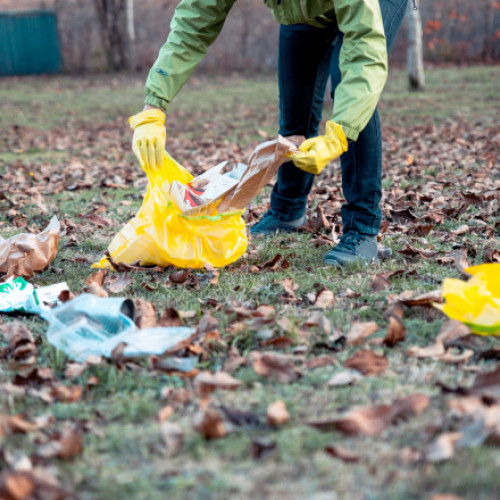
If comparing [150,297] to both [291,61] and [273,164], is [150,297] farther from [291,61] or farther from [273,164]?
[291,61]

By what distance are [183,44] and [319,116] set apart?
0.83 m

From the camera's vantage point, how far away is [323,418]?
5.34 feet

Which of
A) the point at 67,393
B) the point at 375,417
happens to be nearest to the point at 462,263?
the point at 375,417

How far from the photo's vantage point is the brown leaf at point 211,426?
1.58m

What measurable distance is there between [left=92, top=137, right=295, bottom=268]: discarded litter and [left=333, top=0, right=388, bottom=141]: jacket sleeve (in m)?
0.44

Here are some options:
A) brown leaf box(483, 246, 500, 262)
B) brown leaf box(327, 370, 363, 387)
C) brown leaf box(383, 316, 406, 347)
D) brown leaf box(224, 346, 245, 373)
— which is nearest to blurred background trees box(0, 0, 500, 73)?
brown leaf box(483, 246, 500, 262)

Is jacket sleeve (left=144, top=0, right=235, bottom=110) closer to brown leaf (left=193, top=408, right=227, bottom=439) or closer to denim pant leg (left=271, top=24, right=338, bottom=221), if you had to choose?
denim pant leg (left=271, top=24, right=338, bottom=221)

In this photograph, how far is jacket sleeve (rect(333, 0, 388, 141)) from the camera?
2.55m

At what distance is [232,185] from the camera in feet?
9.56

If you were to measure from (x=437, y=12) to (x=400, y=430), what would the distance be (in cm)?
1989

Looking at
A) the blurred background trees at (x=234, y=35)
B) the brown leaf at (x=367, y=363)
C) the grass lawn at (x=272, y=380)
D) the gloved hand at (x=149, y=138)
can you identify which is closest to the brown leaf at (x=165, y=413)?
the grass lawn at (x=272, y=380)

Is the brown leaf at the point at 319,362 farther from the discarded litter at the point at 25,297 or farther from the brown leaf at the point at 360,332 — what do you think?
the discarded litter at the point at 25,297

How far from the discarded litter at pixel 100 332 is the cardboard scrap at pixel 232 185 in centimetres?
81

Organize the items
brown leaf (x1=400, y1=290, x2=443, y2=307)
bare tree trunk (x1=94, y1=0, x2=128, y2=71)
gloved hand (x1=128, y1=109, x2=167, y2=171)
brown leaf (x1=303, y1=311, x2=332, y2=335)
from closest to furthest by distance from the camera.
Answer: brown leaf (x1=303, y1=311, x2=332, y2=335) < brown leaf (x1=400, y1=290, x2=443, y2=307) < gloved hand (x1=128, y1=109, x2=167, y2=171) < bare tree trunk (x1=94, y1=0, x2=128, y2=71)
